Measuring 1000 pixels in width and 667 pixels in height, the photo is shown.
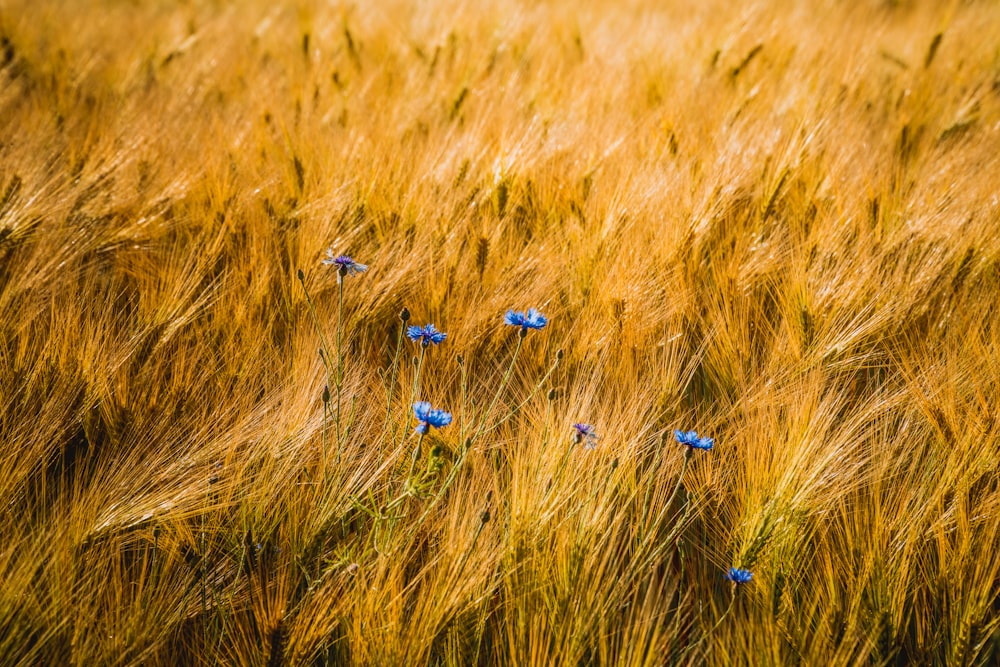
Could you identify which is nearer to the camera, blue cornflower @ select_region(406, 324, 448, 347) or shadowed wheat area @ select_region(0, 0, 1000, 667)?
shadowed wheat area @ select_region(0, 0, 1000, 667)

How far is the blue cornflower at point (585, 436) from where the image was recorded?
0.94 metres

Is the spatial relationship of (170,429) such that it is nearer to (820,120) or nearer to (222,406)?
(222,406)

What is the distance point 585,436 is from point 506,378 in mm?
143

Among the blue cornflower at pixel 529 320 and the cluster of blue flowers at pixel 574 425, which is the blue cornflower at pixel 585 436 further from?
the blue cornflower at pixel 529 320

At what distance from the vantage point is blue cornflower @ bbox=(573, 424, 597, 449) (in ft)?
3.10

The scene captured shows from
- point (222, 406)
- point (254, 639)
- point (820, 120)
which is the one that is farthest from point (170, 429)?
point (820, 120)

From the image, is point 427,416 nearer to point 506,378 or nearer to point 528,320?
point 506,378

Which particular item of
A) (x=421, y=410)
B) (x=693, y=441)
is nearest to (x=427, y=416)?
(x=421, y=410)

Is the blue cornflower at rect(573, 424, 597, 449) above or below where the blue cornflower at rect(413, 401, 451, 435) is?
below

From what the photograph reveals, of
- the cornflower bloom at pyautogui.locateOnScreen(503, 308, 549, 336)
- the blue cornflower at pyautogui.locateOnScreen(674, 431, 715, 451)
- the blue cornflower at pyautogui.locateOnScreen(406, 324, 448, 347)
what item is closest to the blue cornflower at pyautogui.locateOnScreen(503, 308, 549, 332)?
the cornflower bloom at pyautogui.locateOnScreen(503, 308, 549, 336)

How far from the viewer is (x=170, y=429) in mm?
1083

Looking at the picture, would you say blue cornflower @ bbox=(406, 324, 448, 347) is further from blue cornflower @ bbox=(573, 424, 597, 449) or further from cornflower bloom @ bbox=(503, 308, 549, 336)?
blue cornflower @ bbox=(573, 424, 597, 449)

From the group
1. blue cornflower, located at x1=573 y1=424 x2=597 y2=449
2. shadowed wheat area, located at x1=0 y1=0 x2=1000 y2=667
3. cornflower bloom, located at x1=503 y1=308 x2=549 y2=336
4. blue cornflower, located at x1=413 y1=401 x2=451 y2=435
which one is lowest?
shadowed wheat area, located at x1=0 y1=0 x2=1000 y2=667

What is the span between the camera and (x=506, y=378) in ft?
3.04
